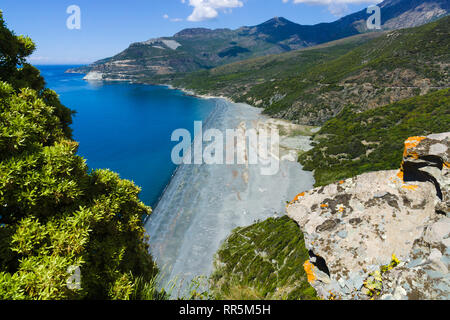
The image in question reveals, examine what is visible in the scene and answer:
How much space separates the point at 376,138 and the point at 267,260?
33587 mm

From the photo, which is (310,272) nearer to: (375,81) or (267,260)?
(267,260)

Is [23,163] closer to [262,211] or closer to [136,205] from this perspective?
[136,205]

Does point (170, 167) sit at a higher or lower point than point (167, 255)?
higher

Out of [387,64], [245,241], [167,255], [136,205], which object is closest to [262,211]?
[245,241]

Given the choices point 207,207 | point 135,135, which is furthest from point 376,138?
point 135,135

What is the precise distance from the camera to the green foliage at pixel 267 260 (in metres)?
10.8

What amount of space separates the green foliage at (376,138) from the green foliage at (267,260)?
1468cm

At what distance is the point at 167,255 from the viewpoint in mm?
22734

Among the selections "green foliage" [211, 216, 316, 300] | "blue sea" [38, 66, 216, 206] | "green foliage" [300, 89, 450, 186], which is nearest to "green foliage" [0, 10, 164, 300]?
"green foliage" [211, 216, 316, 300]

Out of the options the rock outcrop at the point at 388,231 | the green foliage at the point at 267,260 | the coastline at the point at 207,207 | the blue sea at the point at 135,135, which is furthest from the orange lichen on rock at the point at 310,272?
the blue sea at the point at 135,135

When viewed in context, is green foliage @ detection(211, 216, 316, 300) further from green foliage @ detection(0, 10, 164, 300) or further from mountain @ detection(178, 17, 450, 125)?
mountain @ detection(178, 17, 450, 125)

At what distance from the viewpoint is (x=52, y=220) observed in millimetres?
4320

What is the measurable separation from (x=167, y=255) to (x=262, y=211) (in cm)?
1205

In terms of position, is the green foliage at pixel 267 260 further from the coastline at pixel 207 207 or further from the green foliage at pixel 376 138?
the green foliage at pixel 376 138
